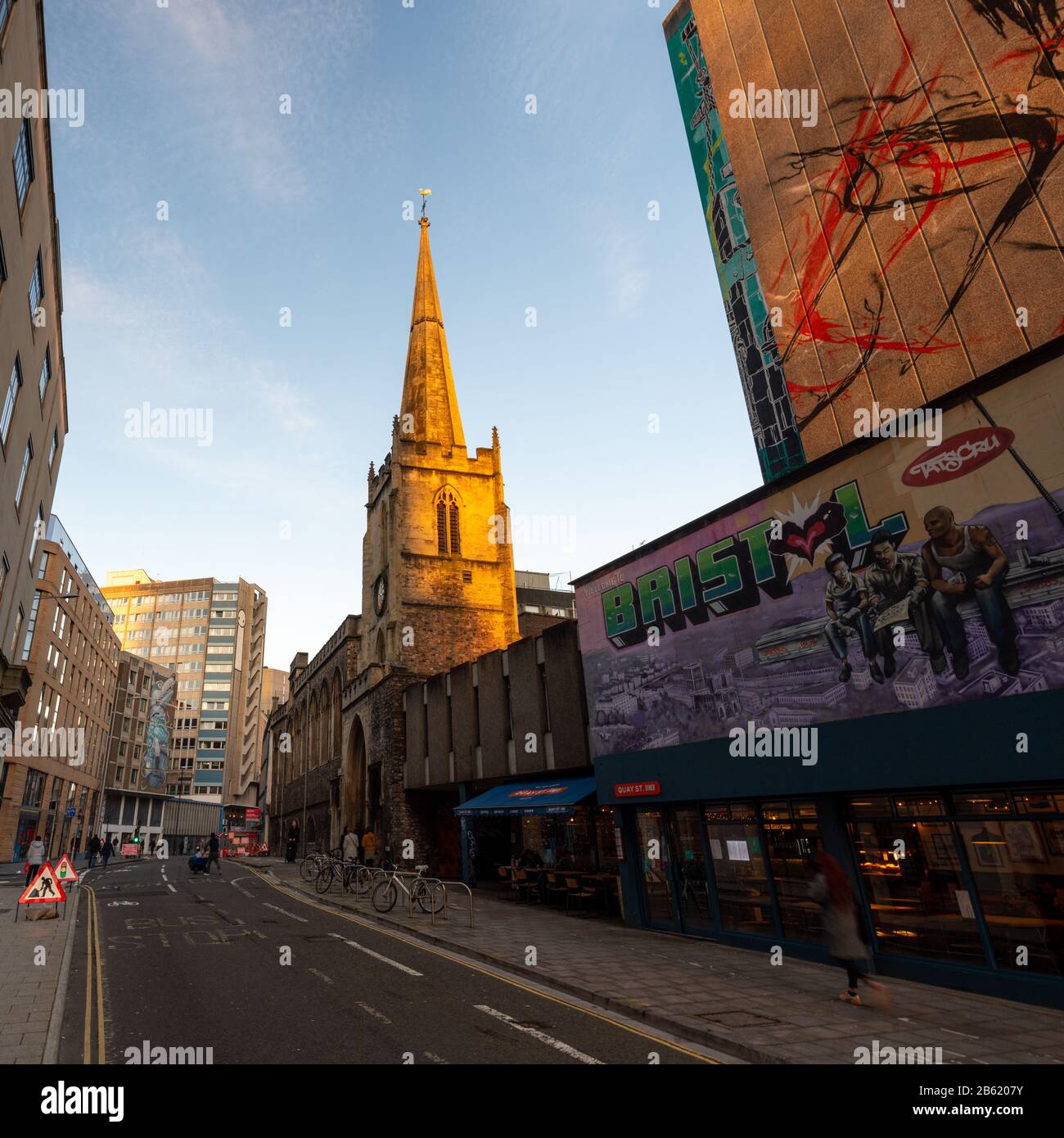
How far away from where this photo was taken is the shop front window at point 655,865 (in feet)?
50.8

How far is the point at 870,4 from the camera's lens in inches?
739

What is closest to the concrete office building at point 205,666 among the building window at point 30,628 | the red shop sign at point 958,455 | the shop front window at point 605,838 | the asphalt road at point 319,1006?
the building window at point 30,628

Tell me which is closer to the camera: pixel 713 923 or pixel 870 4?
pixel 713 923

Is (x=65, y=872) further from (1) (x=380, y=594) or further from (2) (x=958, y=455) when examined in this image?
(1) (x=380, y=594)

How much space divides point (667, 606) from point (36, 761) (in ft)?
149

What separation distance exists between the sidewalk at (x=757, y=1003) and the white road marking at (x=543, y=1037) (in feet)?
4.86

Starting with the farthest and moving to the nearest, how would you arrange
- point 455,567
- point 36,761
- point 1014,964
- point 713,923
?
point 36,761
point 455,567
point 713,923
point 1014,964

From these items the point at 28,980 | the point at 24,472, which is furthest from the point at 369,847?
the point at 28,980

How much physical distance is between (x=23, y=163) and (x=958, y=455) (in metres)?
20.6

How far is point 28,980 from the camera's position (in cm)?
1057
